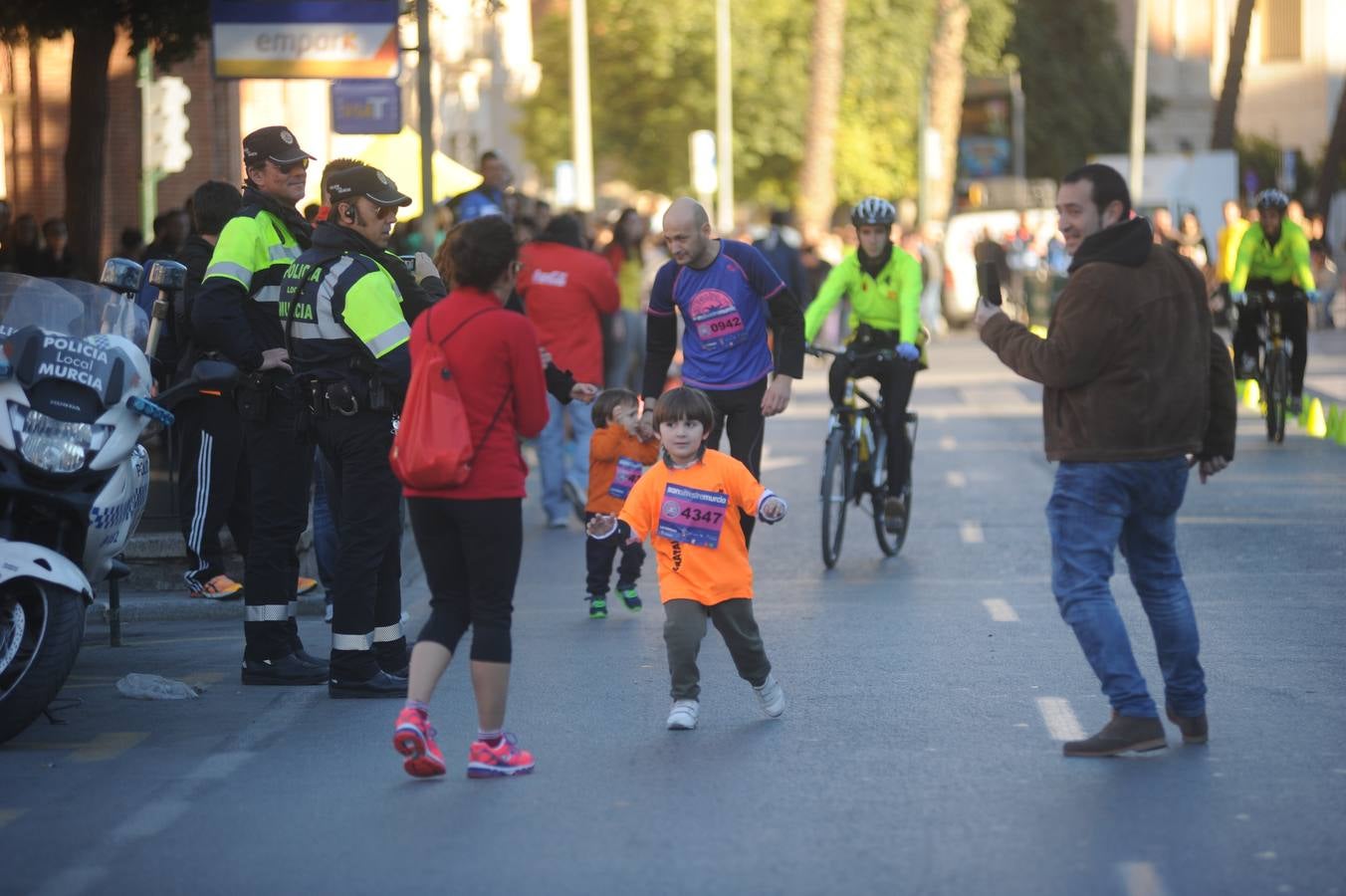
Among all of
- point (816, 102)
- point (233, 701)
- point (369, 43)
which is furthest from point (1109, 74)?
point (233, 701)

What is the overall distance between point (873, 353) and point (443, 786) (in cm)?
597

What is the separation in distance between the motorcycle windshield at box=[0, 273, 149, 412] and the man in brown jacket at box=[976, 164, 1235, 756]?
2.93m

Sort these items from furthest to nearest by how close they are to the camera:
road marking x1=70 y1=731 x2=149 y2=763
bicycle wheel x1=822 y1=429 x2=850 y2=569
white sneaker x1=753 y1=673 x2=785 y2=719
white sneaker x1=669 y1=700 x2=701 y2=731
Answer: bicycle wheel x1=822 y1=429 x2=850 y2=569, white sneaker x1=753 y1=673 x2=785 y2=719, white sneaker x1=669 y1=700 x2=701 y2=731, road marking x1=70 y1=731 x2=149 y2=763

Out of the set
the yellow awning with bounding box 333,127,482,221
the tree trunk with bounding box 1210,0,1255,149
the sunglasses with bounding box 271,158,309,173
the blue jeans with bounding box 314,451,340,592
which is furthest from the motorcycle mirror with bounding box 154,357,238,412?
the tree trunk with bounding box 1210,0,1255,149

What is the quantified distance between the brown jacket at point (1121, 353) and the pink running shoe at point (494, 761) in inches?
75.5

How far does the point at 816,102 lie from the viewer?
41.8 m

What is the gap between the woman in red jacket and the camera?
6980 millimetres

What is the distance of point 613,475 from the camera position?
1078cm

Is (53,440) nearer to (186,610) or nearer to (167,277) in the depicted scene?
(167,277)

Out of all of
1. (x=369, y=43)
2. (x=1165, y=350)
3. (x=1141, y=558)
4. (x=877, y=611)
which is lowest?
(x=877, y=611)

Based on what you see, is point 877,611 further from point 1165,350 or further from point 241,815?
point 241,815

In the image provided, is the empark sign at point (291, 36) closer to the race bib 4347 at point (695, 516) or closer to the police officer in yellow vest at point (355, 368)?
the police officer in yellow vest at point (355, 368)

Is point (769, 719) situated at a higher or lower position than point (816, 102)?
lower

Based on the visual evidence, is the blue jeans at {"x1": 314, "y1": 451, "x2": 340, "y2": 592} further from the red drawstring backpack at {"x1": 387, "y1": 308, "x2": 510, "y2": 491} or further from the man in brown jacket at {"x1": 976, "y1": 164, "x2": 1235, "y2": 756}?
the man in brown jacket at {"x1": 976, "y1": 164, "x2": 1235, "y2": 756}
